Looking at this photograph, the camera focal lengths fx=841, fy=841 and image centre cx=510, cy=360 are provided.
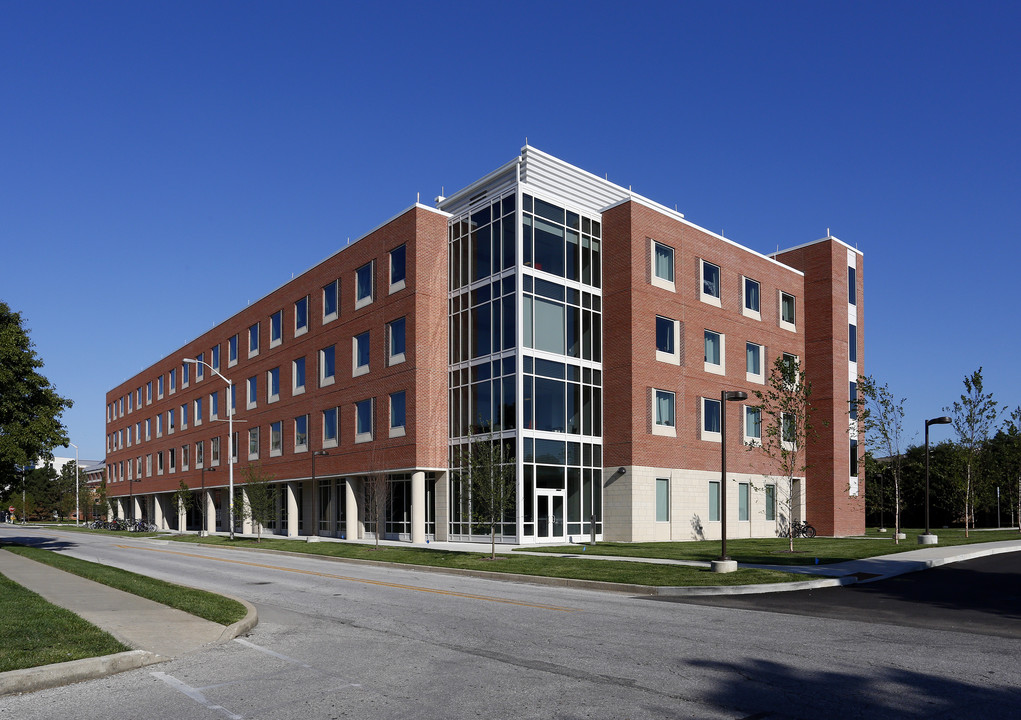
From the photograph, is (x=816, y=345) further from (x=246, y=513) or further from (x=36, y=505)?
(x=36, y=505)

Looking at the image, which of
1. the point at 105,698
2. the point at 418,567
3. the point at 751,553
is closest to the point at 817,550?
the point at 751,553

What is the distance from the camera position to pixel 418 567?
86.8 ft

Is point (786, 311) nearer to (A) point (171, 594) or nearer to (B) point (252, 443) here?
(B) point (252, 443)

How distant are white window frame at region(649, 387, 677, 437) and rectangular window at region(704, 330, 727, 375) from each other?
372cm

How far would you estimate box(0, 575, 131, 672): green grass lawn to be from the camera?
9.39 metres

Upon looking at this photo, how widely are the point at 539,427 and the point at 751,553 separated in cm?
1117

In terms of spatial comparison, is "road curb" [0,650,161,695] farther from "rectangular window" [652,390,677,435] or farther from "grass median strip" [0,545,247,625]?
"rectangular window" [652,390,677,435]

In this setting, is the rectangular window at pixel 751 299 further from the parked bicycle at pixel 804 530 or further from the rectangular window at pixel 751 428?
the parked bicycle at pixel 804 530

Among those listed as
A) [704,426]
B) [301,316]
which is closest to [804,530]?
[704,426]

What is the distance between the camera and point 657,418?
39875 millimetres

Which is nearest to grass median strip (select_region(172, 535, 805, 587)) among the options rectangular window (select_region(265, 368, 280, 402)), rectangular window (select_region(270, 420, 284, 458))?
rectangular window (select_region(270, 420, 284, 458))

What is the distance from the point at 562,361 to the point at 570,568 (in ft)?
53.6

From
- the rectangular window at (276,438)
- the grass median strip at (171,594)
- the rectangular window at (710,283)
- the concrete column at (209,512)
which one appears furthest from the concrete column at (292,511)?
the rectangular window at (710,283)

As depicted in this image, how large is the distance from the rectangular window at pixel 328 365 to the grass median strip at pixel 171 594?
24150 millimetres
